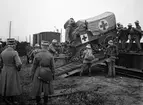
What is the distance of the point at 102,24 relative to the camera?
11.4 metres

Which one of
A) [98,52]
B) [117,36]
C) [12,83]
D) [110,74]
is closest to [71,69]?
[110,74]

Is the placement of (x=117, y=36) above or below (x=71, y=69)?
above

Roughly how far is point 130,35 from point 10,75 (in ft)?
27.6

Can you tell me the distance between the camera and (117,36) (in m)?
11.4

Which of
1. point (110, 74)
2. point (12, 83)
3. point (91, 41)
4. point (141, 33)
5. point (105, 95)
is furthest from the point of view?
point (91, 41)

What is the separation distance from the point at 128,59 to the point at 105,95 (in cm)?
513

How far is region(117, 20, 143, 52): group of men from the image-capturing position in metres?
9.82

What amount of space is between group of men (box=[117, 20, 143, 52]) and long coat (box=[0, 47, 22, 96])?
26.3 feet

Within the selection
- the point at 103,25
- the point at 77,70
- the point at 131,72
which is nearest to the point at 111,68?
the point at 131,72

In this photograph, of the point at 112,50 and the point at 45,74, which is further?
the point at 112,50

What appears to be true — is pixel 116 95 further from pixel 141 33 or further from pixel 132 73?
pixel 141 33

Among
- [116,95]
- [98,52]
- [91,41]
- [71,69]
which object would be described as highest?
[91,41]

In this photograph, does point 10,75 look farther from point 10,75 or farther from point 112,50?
point 112,50

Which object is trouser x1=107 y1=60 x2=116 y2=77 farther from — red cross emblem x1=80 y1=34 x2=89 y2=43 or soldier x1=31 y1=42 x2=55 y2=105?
soldier x1=31 y1=42 x2=55 y2=105
